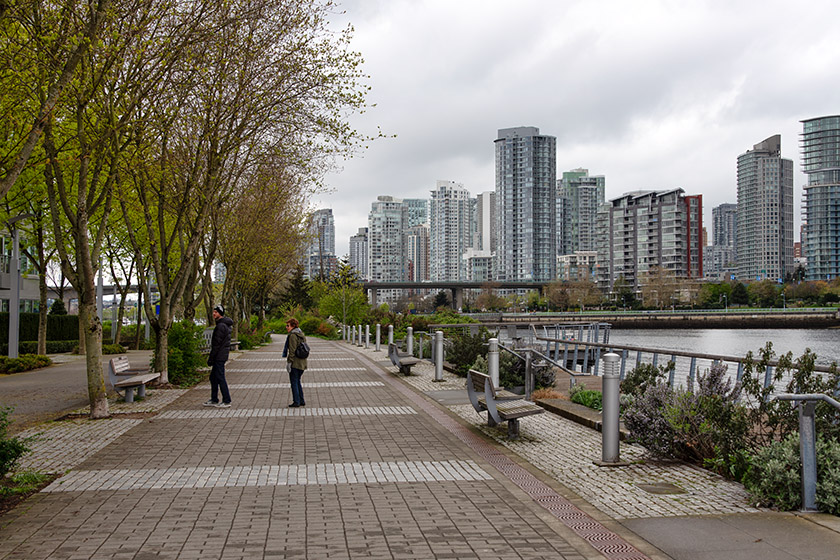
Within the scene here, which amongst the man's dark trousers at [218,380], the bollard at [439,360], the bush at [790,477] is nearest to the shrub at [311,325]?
the bollard at [439,360]

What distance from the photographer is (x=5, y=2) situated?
6695mm

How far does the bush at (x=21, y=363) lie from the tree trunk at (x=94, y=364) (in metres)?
13.1

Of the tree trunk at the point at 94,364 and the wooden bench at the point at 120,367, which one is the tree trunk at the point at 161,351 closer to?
the wooden bench at the point at 120,367

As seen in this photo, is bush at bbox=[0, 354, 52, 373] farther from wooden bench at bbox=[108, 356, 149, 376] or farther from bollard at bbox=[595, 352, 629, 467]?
bollard at bbox=[595, 352, 629, 467]

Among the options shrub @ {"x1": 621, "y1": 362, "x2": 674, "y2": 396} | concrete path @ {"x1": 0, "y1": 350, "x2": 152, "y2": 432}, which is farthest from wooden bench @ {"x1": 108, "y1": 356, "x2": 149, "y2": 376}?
shrub @ {"x1": 621, "y1": 362, "x2": 674, "y2": 396}

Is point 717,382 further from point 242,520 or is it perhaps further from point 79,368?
point 79,368

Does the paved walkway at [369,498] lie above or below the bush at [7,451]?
below

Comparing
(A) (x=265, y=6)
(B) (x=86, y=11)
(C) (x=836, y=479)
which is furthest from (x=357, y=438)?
(A) (x=265, y=6)

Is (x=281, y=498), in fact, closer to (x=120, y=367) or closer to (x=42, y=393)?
(x=120, y=367)

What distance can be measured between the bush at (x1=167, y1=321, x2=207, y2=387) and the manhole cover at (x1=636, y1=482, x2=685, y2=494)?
12.5 m

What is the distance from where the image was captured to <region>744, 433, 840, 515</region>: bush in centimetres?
563

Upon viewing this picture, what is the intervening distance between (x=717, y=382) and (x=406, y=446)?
11.9 ft

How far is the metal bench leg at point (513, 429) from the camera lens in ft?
30.8

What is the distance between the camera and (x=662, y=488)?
21.9 ft
